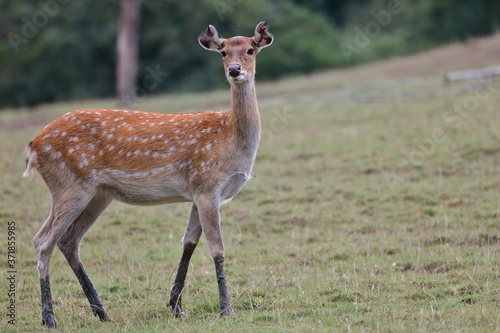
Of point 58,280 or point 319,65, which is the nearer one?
point 58,280

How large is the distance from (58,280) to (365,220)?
161 inches

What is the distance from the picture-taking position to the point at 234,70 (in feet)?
22.6

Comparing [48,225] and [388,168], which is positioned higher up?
[48,225]

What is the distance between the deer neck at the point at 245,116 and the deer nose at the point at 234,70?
367 millimetres

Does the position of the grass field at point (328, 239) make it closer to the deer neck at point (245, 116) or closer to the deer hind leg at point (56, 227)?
the deer hind leg at point (56, 227)

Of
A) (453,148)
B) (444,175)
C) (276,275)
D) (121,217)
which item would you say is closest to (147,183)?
(276,275)

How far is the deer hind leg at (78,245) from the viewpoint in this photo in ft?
23.6

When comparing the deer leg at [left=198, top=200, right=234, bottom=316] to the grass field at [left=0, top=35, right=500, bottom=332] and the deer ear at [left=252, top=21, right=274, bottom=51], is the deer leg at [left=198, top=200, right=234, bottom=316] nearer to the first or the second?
the grass field at [left=0, top=35, right=500, bottom=332]

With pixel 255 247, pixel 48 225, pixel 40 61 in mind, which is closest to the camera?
pixel 48 225

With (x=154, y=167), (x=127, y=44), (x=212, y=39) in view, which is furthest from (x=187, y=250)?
(x=127, y=44)

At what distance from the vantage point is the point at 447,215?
10.2 metres

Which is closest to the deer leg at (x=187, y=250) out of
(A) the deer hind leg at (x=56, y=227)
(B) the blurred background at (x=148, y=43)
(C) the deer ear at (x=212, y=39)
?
(A) the deer hind leg at (x=56, y=227)

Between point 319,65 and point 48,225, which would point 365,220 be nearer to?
point 48,225

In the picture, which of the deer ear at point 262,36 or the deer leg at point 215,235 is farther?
the deer ear at point 262,36
